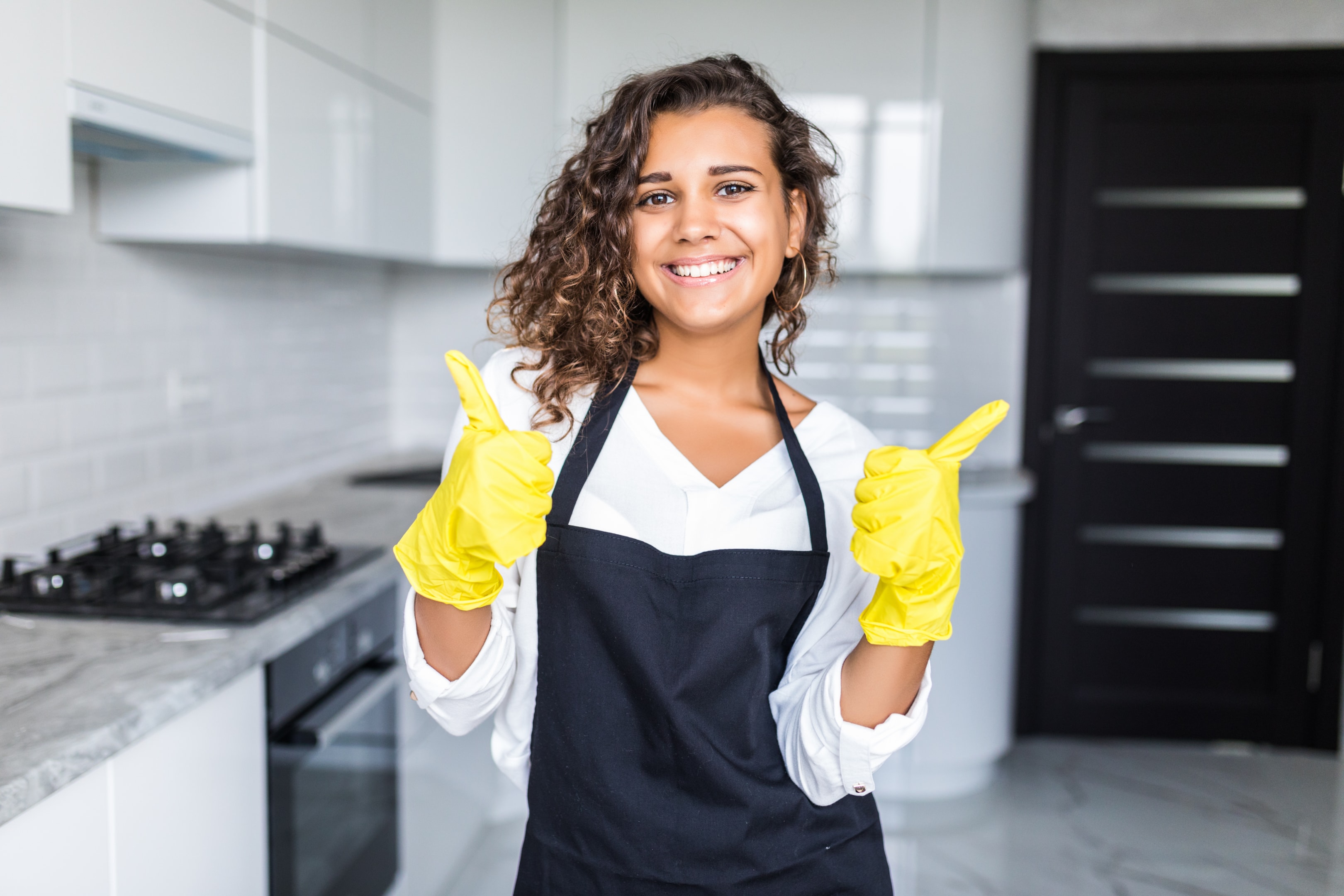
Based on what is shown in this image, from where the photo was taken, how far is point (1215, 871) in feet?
9.12

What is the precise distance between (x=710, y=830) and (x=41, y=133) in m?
1.18

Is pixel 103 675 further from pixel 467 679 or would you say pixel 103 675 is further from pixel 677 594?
pixel 677 594

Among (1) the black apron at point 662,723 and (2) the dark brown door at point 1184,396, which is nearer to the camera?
(1) the black apron at point 662,723

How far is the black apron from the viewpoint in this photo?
1199mm

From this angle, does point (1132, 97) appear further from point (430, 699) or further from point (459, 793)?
point (430, 699)

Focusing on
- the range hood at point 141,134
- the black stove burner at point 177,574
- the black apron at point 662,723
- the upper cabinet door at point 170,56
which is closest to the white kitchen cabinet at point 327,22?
the upper cabinet door at point 170,56

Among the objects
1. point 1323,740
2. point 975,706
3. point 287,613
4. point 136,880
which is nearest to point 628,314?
point 287,613

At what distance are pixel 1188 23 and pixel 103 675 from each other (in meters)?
3.43

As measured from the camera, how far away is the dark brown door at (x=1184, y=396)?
11.3 feet

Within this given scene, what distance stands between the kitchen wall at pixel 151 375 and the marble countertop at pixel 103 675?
1.40 ft

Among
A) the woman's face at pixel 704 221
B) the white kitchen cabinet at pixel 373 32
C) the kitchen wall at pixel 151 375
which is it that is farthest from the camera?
the white kitchen cabinet at pixel 373 32

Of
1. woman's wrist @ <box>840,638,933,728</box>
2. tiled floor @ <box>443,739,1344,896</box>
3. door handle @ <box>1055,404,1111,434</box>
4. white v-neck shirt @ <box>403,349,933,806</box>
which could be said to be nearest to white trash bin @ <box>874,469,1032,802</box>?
tiled floor @ <box>443,739,1344,896</box>

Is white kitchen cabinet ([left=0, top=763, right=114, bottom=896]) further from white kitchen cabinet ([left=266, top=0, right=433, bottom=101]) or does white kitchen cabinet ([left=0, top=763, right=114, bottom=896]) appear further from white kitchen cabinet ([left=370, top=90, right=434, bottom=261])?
white kitchen cabinet ([left=370, top=90, right=434, bottom=261])

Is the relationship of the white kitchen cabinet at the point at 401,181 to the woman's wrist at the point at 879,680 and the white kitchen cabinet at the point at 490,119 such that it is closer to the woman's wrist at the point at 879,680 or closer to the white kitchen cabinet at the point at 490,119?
the white kitchen cabinet at the point at 490,119
